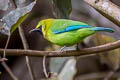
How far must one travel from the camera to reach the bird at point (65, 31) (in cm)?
240

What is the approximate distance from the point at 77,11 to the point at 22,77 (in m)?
1.47

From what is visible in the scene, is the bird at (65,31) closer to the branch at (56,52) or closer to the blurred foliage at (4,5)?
the branch at (56,52)

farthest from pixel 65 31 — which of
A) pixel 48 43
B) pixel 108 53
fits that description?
pixel 48 43

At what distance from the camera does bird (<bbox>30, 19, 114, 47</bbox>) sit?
2.40 m

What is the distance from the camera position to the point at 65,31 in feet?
8.40

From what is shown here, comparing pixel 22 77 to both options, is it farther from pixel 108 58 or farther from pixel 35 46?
pixel 108 58

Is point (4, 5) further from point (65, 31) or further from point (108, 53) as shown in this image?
point (108, 53)

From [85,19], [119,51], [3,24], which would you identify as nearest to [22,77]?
[85,19]

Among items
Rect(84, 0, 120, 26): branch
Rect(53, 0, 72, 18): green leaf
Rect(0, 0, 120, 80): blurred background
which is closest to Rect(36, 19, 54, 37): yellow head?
Rect(53, 0, 72, 18): green leaf

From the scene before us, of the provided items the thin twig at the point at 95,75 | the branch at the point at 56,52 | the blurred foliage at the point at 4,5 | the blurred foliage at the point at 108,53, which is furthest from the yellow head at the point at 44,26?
the thin twig at the point at 95,75

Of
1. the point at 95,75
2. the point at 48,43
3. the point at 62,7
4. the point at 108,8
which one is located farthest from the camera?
the point at 48,43

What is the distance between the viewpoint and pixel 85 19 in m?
5.32

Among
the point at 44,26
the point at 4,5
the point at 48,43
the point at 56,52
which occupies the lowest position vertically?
the point at 48,43

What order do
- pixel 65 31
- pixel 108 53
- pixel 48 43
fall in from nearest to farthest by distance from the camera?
pixel 65 31 → pixel 108 53 → pixel 48 43
